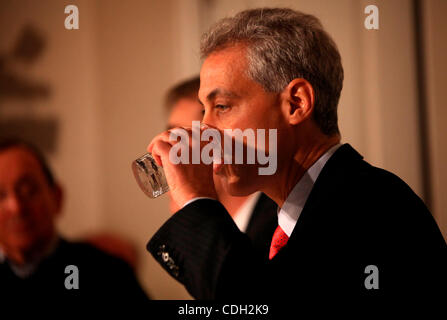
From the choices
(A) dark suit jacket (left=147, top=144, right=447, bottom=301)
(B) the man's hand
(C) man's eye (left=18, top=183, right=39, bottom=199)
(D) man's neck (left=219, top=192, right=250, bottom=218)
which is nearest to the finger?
(B) the man's hand

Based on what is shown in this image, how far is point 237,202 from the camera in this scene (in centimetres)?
133

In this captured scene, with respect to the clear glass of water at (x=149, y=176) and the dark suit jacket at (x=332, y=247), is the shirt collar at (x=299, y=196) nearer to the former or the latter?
the dark suit jacket at (x=332, y=247)

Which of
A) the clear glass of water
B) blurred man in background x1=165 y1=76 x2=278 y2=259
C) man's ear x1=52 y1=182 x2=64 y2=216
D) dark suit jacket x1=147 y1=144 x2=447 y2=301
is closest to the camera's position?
dark suit jacket x1=147 y1=144 x2=447 y2=301

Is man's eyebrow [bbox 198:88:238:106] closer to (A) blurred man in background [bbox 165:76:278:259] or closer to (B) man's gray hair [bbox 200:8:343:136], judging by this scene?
(B) man's gray hair [bbox 200:8:343:136]

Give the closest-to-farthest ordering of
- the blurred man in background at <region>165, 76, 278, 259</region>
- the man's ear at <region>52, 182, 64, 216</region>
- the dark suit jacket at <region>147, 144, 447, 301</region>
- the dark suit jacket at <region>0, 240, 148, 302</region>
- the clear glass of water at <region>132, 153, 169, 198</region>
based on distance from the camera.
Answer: the dark suit jacket at <region>147, 144, 447, 301</region> → the clear glass of water at <region>132, 153, 169, 198</region> → the blurred man in background at <region>165, 76, 278, 259</region> → the dark suit jacket at <region>0, 240, 148, 302</region> → the man's ear at <region>52, 182, 64, 216</region>

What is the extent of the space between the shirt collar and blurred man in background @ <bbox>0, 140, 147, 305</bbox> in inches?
21.4

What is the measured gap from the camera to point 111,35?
1.46m

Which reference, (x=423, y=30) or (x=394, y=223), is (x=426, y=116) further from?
(x=394, y=223)

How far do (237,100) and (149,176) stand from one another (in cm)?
25

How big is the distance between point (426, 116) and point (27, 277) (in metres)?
1.30

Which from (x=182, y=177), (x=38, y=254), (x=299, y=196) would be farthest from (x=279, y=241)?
(x=38, y=254)

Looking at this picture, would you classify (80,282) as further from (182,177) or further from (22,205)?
(182,177)

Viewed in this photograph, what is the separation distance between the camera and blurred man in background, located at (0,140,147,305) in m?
1.26

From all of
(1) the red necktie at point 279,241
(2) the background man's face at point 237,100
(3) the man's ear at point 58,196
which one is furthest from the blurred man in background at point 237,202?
(3) the man's ear at point 58,196
